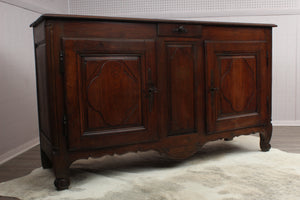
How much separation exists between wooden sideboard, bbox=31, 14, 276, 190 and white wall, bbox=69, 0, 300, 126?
1.29m

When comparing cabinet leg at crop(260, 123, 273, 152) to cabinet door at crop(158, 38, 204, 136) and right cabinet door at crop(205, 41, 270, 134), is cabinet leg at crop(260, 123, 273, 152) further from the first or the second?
cabinet door at crop(158, 38, 204, 136)

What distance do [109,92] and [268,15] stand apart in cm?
268

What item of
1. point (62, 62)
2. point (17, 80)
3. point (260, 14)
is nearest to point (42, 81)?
point (62, 62)

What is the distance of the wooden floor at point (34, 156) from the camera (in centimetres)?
259

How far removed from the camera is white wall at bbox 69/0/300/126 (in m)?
4.05

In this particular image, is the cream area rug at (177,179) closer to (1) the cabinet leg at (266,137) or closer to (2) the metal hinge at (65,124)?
(1) the cabinet leg at (266,137)

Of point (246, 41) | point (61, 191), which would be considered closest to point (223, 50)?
point (246, 41)

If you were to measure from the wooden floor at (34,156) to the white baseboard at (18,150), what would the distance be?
0.05 m

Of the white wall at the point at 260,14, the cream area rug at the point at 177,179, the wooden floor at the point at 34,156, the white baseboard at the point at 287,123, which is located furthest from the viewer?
the white baseboard at the point at 287,123

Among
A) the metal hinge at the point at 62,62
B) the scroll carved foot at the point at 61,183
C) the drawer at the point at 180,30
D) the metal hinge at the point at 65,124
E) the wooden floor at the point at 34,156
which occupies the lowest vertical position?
the wooden floor at the point at 34,156

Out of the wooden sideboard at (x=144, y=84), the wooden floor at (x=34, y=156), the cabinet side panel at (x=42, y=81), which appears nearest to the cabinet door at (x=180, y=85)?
the wooden sideboard at (x=144, y=84)

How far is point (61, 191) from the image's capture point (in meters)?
2.17

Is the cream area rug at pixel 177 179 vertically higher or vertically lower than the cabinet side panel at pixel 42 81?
lower

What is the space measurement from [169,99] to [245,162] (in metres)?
0.82
